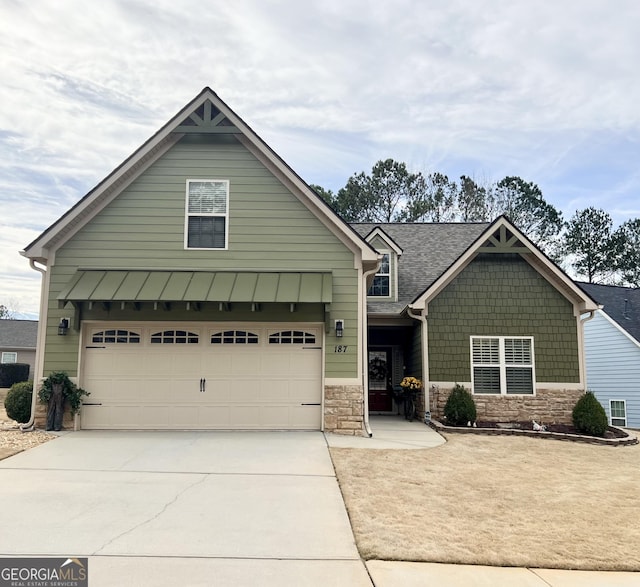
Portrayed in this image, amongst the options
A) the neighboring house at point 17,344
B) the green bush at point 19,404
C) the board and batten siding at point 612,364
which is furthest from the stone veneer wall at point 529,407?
the neighboring house at point 17,344

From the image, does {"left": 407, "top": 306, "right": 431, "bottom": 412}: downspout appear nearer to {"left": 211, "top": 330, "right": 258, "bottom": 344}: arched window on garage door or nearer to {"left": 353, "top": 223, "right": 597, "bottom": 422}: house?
{"left": 353, "top": 223, "right": 597, "bottom": 422}: house

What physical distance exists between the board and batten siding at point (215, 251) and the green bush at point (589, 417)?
568 cm

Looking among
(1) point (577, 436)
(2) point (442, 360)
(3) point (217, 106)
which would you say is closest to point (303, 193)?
(3) point (217, 106)

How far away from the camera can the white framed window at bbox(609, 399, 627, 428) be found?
722 inches

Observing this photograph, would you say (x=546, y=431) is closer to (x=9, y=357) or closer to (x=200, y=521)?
(x=200, y=521)

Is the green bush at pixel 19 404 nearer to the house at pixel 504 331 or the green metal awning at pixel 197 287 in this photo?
the green metal awning at pixel 197 287

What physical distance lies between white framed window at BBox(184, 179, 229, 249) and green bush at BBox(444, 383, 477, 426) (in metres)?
6.49

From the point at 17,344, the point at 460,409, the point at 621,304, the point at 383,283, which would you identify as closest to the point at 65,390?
the point at 460,409

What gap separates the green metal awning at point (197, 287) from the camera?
9.97 m

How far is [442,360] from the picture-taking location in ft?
42.9

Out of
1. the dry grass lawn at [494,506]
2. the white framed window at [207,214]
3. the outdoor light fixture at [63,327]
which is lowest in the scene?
the dry grass lawn at [494,506]

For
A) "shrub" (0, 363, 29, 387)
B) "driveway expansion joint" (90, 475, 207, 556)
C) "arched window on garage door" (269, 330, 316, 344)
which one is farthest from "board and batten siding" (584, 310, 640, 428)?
"shrub" (0, 363, 29, 387)

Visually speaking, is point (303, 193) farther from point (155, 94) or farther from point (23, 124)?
point (23, 124)

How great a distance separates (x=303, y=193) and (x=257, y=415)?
188 inches
